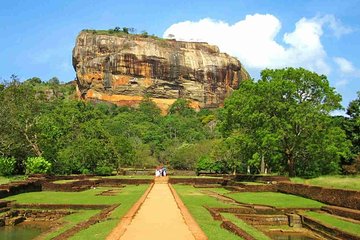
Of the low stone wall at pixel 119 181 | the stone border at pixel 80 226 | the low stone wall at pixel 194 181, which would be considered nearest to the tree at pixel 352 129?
the low stone wall at pixel 194 181

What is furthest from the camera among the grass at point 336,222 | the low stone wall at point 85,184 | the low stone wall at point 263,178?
the low stone wall at point 263,178

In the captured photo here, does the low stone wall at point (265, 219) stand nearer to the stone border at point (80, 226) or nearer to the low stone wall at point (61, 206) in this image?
the stone border at point (80, 226)

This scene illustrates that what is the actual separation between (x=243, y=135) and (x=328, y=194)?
47.8ft

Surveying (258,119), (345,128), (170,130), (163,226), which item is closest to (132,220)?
(163,226)

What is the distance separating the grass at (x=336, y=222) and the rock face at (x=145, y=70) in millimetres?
108087

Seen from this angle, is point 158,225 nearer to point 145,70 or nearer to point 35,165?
point 35,165

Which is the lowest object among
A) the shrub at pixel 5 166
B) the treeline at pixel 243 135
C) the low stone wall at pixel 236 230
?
the low stone wall at pixel 236 230

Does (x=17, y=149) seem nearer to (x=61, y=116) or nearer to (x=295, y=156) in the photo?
(x=61, y=116)

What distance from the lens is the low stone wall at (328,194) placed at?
17969 mm

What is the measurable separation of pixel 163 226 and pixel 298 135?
72.4 ft

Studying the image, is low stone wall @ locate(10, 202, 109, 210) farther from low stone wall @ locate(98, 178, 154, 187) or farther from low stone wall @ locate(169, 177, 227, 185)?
low stone wall @ locate(169, 177, 227, 185)

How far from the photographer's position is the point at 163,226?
499 inches

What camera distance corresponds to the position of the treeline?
3219cm

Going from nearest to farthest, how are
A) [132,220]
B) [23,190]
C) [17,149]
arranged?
[132,220]
[23,190]
[17,149]
